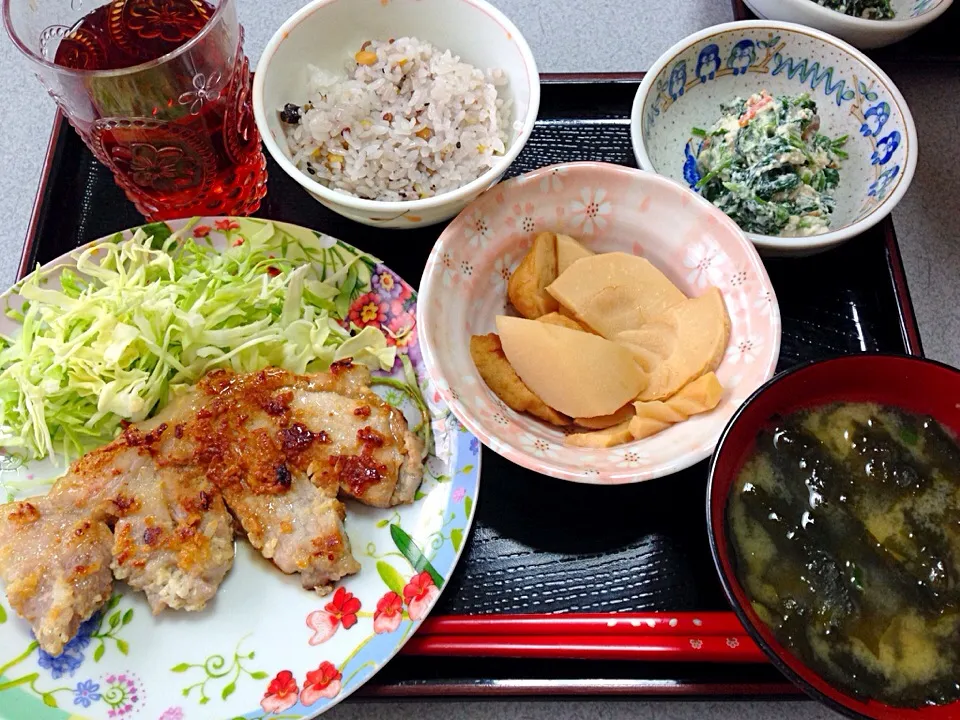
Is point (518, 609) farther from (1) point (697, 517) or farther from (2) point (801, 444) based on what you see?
(2) point (801, 444)

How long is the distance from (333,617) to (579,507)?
60 centimetres

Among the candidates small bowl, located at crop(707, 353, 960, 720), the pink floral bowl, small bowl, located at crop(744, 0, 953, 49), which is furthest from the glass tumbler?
small bowl, located at crop(744, 0, 953, 49)

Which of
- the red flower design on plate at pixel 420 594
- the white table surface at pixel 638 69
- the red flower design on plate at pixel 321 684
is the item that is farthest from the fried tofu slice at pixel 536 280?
the white table surface at pixel 638 69

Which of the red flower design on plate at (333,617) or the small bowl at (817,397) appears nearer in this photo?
the small bowl at (817,397)

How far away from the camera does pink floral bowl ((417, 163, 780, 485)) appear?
1.53m

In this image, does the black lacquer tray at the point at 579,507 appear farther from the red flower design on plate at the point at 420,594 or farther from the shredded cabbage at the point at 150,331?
the shredded cabbage at the point at 150,331

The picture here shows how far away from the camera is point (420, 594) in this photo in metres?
1.53

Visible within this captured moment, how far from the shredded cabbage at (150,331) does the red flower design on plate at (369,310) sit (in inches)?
1.1

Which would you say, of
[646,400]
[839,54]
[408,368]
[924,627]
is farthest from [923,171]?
[408,368]

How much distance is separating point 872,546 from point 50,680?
5.35 feet

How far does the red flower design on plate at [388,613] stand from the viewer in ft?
4.92

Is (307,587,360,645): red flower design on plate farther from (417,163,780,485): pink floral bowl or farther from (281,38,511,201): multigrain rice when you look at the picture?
(281,38,511,201): multigrain rice

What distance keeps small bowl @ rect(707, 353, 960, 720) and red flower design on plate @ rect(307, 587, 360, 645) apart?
29.7 inches

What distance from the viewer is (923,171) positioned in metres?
2.36
